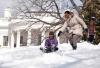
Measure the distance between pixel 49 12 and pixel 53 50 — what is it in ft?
65.8

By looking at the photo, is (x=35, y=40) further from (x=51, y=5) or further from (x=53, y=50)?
(x=53, y=50)

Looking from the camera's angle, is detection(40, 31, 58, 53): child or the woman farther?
the woman

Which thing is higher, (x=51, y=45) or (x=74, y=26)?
(x=74, y=26)

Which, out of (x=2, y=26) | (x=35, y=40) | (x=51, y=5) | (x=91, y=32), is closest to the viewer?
(x=91, y=32)

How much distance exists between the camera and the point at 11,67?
7445 millimetres

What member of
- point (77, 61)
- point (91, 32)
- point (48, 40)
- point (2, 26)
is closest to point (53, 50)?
point (48, 40)

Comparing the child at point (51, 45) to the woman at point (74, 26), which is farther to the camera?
the woman at point (74, 26)

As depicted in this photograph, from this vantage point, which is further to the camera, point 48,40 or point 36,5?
point 36,5

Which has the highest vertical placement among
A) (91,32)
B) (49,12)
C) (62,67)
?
(49,12)

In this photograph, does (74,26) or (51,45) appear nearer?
(51,45)

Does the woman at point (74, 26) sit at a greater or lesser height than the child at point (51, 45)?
greater

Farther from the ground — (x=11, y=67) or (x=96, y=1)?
(x=96, y=1)

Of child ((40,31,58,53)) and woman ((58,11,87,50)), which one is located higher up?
woman ((58,11,87,50))

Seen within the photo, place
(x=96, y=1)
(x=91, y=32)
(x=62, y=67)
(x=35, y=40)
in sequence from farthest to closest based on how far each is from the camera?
(x=35, y=40)
(x=96, y=1)
(x=91, y=32)
(x=62, y=67)
